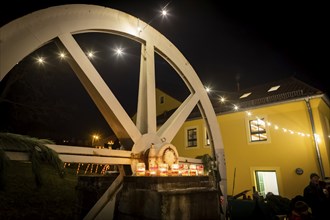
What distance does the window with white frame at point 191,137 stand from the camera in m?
13.9

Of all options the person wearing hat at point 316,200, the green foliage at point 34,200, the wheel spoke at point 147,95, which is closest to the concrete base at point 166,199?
the wheel spoke at point 147,95

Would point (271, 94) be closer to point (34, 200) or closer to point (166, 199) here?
point (166, 199)

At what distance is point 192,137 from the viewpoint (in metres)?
14.1

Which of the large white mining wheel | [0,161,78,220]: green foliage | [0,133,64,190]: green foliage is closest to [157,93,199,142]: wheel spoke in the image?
the large white mining wheel

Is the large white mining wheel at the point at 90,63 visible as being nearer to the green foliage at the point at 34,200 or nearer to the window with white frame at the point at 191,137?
the green foliage at the point at 34,200

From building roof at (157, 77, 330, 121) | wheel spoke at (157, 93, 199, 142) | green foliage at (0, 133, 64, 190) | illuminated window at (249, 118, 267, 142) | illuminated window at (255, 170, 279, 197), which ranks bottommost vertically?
illuminated window at (255, 170, 279, 197)

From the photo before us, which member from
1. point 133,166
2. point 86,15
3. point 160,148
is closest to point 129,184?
point 133,166

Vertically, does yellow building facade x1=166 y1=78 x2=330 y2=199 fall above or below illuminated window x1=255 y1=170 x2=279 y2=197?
above

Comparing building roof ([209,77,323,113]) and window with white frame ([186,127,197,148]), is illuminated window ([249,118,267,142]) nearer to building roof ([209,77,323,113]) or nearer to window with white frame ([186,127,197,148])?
building roof ([209,77,323,113])

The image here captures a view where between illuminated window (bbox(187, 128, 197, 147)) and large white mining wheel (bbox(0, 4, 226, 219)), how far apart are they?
7882mm

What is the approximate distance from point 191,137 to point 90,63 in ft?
37.0

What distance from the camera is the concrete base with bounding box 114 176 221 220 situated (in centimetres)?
274

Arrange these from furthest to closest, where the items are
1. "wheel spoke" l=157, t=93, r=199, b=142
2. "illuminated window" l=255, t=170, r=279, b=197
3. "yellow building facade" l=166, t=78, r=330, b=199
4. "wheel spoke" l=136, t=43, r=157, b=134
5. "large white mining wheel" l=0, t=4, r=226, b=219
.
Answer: "illuminated window" l=255, t=170, r=279, b=197
"yellow building facade" l=166, t=78, r=330, b=199
"wheel spoke" l=157, t=93, r=199, b=142
"wheel spoke" l=136, t=43, r=157, b=134
"large white mining wheel" l=0, t=4, r=226, b=219

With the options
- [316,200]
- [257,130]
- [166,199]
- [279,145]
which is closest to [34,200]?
[166,199]
